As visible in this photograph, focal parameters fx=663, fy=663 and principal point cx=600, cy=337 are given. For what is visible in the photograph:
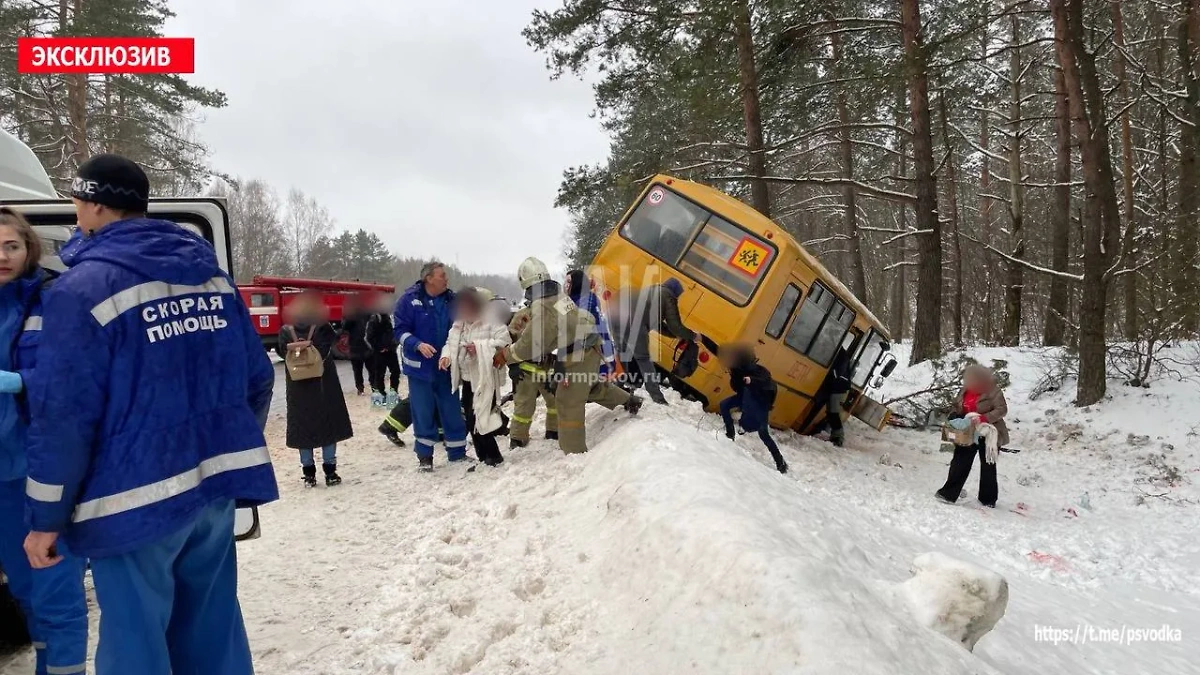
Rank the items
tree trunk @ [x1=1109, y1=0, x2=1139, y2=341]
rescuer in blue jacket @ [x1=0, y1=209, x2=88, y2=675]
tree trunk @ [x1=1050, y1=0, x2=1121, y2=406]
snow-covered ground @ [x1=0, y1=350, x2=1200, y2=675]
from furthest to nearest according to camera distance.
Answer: tree trunk @ [x1=1109, y1=0, x2=1139, y2=341]
tree trunk @ [x1=1050, y1=0, x2=1121, y2=406]
snow-covered ground @ [x1=0, y1=350, x2=1200, y2=675]
rescuer in blue jacket @ [x1=0, y1=209, x2=88, y2=675]

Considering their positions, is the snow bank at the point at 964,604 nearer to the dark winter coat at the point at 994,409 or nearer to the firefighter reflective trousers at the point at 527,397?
the firefighter reflective trousers at the point at 527,397

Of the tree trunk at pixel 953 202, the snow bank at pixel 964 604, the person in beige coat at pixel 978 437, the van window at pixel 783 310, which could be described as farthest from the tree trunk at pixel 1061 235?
the snow bank at pixel 964 604

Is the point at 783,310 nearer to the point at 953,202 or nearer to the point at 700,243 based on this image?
the point at 700,243

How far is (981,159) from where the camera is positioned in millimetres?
22406

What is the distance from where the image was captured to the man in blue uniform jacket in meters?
1.89

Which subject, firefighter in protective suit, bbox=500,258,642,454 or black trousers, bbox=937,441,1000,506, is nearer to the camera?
firefighter in protective suit, bbox=500,258,642,454

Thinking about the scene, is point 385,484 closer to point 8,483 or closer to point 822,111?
point 8,483

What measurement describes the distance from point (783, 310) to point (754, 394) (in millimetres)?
1736

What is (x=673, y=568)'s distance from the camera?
3.31m

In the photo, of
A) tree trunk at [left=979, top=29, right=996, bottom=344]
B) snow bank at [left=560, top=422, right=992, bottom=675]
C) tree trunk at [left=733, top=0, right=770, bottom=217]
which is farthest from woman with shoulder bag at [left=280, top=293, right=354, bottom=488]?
tree trunk at [left=979, top=29, right=996, bottom=344]

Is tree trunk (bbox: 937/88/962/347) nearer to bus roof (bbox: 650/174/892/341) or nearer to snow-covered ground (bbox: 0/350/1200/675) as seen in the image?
bus roof (bbox: 650/174/892/341)

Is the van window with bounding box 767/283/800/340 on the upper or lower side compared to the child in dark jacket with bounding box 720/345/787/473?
upper

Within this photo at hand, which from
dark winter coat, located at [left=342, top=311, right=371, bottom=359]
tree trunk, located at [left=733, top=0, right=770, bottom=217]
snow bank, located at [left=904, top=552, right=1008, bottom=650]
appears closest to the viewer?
snow bank, located at [left=904, top=552, right=1008, bottom=650]

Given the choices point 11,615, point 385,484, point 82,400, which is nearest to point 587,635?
point 82,400
